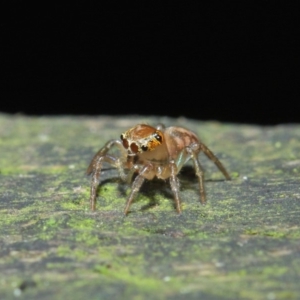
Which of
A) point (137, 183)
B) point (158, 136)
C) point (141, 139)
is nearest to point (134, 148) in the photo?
point (141, 139)

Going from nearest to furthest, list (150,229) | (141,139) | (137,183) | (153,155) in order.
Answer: (150,229)
(137,183)
(141,139)
(153,155)

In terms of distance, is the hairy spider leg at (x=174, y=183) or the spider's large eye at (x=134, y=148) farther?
the spider's large eye at (x=134, y=148)

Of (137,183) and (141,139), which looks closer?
(137,183)

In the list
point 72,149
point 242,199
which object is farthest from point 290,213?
point 72,149

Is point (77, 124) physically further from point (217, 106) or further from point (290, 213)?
point (217, 106)

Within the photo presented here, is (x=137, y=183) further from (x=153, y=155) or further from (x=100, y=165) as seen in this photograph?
(x=153, y=155)

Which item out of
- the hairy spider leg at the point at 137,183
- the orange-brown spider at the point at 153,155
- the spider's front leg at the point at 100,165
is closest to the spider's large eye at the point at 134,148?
the orange-brown spider at the point at 153,155

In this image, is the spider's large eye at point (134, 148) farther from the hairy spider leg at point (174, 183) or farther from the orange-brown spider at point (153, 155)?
the hairy spider leg at point (174, 183)

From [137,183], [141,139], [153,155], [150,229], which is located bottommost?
[150,229]
